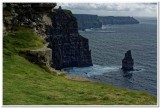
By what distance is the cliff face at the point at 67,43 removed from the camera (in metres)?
46.5

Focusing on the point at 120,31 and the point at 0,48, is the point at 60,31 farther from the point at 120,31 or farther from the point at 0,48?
the point at 0,48

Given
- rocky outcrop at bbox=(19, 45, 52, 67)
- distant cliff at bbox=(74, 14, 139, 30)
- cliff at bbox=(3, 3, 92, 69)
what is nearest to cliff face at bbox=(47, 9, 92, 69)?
cliff at bbox=(3, 3, 92, 69)

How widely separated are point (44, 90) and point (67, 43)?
43798mm

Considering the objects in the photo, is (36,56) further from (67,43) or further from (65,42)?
(67,43)

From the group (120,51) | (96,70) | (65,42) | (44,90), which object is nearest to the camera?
(44,90)

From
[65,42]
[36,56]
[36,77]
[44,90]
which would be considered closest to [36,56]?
[36,56]

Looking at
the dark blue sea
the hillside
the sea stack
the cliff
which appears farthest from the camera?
the sea stack

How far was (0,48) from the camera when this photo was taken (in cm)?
776

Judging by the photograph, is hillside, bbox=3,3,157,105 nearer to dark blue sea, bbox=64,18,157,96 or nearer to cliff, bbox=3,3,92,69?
cliff, bbox=3,3,92,69

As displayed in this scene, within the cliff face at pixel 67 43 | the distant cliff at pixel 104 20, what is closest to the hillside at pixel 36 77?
the distant cliff at pixel 104 20

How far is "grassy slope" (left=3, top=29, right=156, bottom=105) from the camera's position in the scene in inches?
341

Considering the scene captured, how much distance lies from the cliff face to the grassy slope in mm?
31921

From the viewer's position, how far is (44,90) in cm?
945

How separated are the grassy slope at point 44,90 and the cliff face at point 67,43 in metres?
31.9
